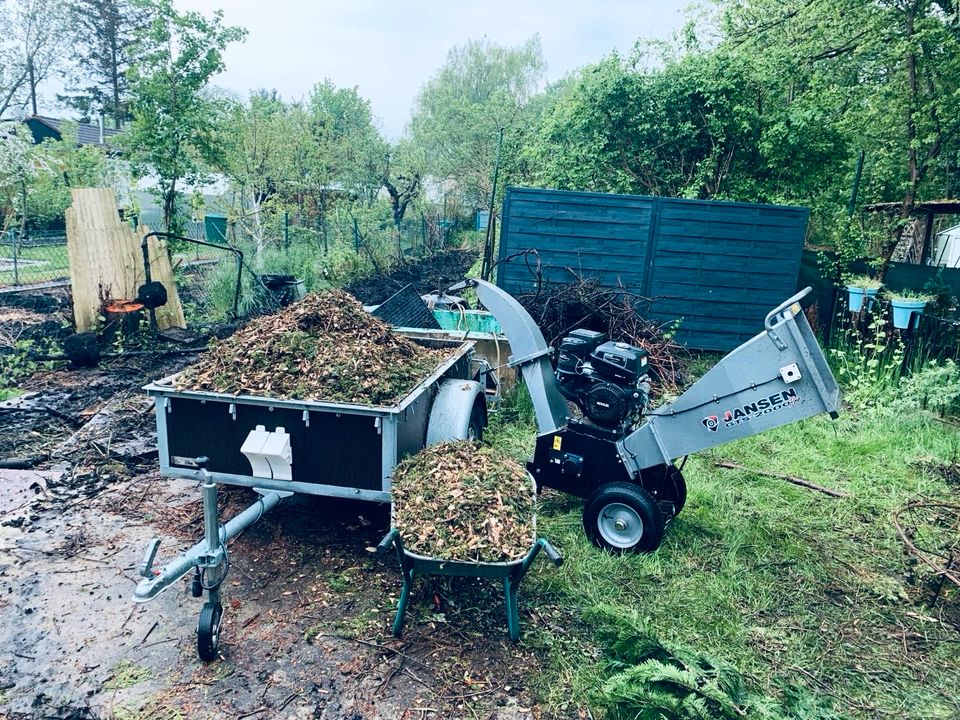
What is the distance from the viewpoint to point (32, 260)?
15930mm

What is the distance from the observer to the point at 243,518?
3.48 m

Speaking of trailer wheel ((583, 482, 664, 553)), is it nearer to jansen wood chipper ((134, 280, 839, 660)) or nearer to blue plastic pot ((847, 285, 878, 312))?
jansen wood chipper ((134, 280, 839, 660))

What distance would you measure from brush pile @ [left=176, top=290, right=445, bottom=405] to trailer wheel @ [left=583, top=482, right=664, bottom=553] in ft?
4.48

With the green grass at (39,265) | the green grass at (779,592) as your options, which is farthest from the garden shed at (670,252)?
the green grass at (39,265)

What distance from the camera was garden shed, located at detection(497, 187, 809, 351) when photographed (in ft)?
27.6

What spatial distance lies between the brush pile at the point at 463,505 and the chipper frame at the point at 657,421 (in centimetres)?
62

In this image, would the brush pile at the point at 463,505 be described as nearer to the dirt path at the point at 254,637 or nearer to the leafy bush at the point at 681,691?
the dirt path at the point at 254,637

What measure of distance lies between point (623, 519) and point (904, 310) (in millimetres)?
Result: 5503

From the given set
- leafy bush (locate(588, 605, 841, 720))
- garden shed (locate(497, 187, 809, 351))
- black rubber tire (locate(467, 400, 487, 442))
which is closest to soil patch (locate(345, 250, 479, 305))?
garden shed (locate(497, 187, 809, 351))

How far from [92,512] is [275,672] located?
230 cm

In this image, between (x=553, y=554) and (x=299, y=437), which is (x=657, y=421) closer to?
(x=553, y=554)

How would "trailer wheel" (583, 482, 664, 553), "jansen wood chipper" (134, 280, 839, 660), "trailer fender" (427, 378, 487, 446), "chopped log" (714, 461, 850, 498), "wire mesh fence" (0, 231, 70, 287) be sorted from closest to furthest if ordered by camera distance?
"jansen wood chipper" (134, 280, 839, 660), "trailer wheel" (583, 482, 664, 553), "trailer fender" (427, 378, 487, 446), "chopped log" (714, 461, 850, 498), "wire mesh fence" (0, 231, 70, 287)

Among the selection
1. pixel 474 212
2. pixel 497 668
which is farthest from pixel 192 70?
pixel 474 212

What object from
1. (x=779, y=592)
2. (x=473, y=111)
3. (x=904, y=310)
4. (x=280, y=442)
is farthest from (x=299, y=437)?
(x=473, y=111)
